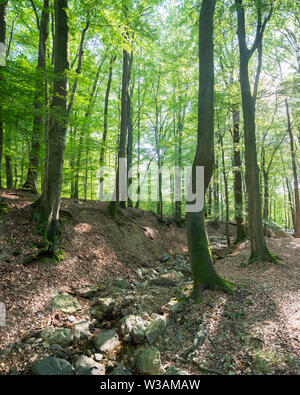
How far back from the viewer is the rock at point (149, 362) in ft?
9.60

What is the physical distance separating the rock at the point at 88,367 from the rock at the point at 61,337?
0.52 metres

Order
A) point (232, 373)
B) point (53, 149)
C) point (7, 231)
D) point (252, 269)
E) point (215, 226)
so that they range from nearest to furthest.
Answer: point (232, 373) → point (7, 231) → point (53, 149) → point (252, 269) → point (215, 226)

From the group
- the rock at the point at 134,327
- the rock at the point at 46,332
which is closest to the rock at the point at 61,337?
the rock at the point at 46,332

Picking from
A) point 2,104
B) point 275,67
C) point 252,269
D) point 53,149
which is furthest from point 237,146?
point 2,104

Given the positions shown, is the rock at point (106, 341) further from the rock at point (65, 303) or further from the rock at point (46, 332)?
the rock at point (65, 303)

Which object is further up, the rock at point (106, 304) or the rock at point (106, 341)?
the rock at point (106, 304)

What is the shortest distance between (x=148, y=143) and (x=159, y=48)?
686 centimetres

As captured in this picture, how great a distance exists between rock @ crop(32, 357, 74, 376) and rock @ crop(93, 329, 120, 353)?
565 millimetres

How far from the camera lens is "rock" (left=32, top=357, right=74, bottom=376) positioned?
2843 millimetres

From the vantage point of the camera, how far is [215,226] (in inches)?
790

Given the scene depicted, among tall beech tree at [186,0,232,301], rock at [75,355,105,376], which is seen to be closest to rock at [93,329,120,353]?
rock at [75,355,105,376]

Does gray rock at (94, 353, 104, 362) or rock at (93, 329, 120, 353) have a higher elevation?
rock at (93, 329, 120, 353)

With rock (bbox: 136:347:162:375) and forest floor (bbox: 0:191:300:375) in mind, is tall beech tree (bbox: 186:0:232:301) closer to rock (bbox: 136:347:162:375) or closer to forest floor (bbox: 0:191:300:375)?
forest floor (bbox: 0:191:300:375)
